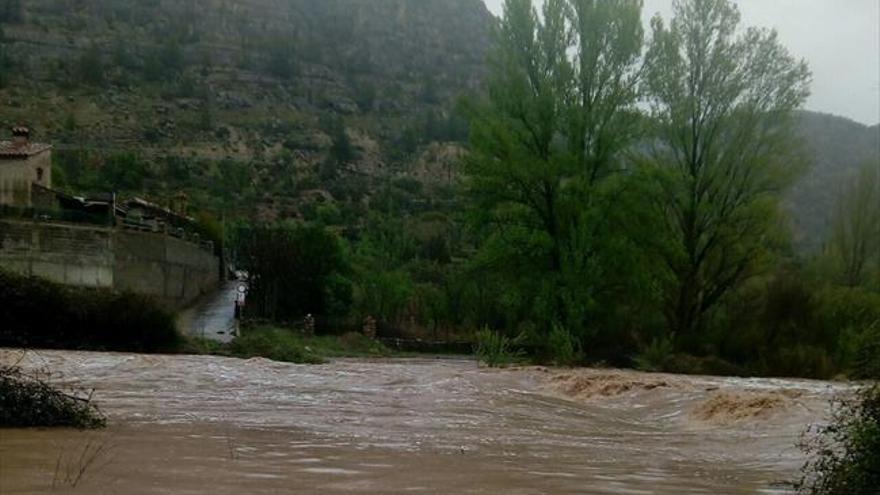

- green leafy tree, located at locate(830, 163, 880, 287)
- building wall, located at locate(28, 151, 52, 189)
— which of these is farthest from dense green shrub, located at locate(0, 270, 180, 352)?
green leafy tree, located at locate(830, 163, 880, 287)

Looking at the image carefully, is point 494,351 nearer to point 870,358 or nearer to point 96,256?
point 870,358

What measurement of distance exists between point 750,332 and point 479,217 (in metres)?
8.98

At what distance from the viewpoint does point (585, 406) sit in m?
14.5

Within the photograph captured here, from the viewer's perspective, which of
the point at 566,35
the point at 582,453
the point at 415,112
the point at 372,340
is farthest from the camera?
the point at 415,112

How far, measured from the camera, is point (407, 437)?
898 cm

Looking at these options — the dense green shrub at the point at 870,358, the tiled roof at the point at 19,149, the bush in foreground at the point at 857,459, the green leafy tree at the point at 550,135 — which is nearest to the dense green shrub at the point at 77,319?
the green leafy tree at the point at 550,135

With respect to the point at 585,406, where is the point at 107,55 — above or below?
above

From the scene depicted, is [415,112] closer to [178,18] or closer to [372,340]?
[178,18]

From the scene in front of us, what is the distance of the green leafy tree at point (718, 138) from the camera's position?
2798cm

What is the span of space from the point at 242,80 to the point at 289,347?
90.6m

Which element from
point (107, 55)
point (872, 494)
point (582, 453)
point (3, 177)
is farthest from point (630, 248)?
point (107, 55)

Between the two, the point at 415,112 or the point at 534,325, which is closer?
the point at 534,325

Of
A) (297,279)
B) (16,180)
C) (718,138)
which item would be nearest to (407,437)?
(718,138)

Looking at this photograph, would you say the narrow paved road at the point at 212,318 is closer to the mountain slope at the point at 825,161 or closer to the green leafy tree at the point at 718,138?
the green leafy tree at the point at 718,138
